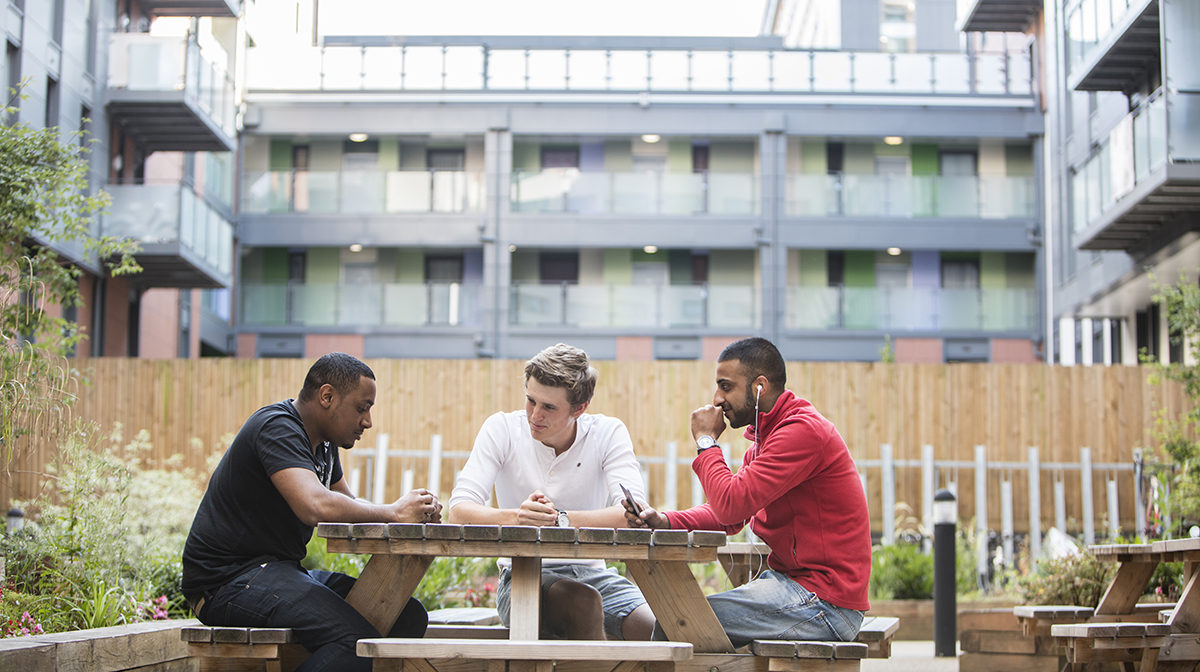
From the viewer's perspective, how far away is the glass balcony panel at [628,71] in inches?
1242

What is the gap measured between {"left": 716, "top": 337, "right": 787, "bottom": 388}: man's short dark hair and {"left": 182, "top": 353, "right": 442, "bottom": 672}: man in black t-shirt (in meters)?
1.21

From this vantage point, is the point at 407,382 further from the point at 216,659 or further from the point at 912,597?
the point at 216,659

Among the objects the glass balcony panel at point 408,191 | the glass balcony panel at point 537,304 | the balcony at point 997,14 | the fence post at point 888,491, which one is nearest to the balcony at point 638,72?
the glass balcony panel at point 408,191

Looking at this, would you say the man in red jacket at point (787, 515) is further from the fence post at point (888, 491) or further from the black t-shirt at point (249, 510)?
the fence post at point (888, 491)

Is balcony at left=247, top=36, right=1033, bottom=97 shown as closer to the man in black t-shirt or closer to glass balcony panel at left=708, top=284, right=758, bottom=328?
glass balcony panel at left=708, top=284, right=758, bottom=328

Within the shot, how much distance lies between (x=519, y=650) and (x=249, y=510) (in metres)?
1.22

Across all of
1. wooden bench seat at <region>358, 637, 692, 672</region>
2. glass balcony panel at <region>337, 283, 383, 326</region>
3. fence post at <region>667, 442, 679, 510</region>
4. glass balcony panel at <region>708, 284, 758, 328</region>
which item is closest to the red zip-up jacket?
wooden bench seat at <region>358, 637, 692, 672</region>

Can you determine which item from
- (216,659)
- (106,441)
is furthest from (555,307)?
(216,659)

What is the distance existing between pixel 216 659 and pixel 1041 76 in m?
29.8

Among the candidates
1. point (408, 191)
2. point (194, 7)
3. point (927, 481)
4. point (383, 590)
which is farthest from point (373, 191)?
point (383, 590)

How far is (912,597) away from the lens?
12.9 m

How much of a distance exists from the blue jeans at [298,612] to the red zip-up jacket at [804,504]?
1.17 meters

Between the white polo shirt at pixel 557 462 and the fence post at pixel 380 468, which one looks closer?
the white polo shirt at pixel 557 462

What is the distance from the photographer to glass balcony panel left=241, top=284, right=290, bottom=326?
31141 millimetres
